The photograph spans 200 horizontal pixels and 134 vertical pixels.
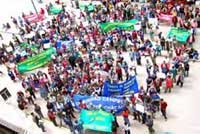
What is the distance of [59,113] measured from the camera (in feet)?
76.2

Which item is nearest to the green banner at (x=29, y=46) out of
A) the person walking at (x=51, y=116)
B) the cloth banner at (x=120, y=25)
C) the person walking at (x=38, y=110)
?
Result: the cloth banner at (x=120, y=25)

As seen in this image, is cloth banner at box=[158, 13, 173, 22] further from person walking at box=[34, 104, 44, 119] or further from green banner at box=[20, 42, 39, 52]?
person walking at box=[34, 104, 44, 119]

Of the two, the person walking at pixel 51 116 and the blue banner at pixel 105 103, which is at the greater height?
the blue banner at pixel 105 103

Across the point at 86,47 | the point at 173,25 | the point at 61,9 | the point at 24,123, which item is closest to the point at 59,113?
the point at 24,123

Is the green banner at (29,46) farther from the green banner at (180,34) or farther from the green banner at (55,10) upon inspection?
the green banner at (180,34)

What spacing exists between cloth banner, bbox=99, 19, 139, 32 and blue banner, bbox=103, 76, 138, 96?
26.9ft

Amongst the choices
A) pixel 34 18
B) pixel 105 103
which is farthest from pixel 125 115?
pixel 34 18

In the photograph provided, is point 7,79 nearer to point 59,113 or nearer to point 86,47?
point 86,47

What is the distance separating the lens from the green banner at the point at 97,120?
71.9 feet

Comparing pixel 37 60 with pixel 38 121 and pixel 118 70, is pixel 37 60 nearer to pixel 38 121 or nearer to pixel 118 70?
pixel 118 70

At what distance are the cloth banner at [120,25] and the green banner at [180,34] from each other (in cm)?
370

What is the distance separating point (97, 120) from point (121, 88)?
120 inches

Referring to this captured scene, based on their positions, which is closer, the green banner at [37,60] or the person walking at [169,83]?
the person walking at [169,83]

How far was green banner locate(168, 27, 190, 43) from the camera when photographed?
2809cm
